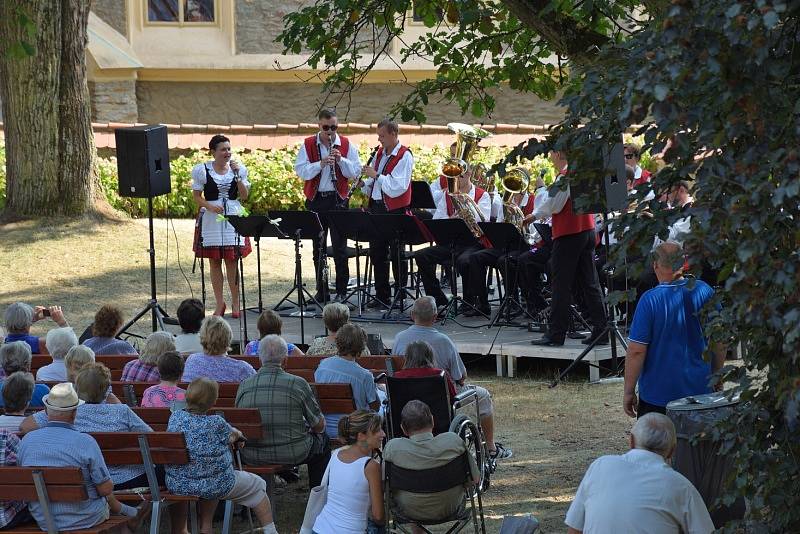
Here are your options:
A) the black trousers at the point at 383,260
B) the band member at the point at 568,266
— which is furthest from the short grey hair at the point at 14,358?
the black trousers at the point at 383,260

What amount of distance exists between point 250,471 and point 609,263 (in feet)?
11.0

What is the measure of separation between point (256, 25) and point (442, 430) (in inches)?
752

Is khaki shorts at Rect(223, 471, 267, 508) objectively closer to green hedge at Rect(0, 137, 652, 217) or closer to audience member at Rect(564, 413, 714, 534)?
audience member at Rect(564, 413, 714, 534)

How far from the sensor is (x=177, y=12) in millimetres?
25531

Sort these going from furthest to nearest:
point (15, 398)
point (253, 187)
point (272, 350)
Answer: point (253, 187) < point (272, 350) < point (15, 398)

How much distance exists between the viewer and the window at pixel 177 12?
83.5 ft

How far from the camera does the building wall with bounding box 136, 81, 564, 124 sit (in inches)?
1009

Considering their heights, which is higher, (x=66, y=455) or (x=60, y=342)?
(x=60, y=342)

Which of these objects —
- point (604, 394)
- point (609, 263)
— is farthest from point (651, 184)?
point (604, 394)

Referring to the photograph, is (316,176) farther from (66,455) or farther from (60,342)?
(66,455)

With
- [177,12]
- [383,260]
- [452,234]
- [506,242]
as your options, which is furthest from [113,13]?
[506,242]

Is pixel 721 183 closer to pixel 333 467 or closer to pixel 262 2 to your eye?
pixel 333 467

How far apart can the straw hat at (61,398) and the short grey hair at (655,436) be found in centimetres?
279

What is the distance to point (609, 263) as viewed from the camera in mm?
4652
